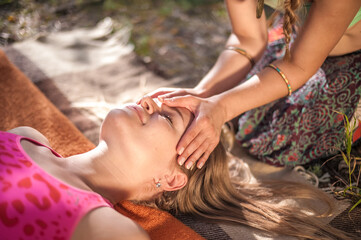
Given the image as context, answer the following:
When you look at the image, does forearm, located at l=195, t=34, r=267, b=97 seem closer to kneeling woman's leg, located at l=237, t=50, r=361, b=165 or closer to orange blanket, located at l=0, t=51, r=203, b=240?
kneeling woman's leg, located at l=237, t=50, r=361, b=165

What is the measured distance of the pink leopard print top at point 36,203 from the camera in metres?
1.04

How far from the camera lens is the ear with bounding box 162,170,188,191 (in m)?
1.37

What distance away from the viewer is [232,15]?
72.1 inches

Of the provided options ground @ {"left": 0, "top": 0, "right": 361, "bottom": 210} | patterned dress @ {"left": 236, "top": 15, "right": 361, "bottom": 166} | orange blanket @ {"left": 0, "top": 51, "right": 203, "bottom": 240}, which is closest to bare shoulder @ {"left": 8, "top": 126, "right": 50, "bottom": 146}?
orange blanket @ {"left": 0, "top": 51, "right": 203, "bottom": 240}

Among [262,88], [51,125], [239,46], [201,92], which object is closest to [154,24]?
[239,46]

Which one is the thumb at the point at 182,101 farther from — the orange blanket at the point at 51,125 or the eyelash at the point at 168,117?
the orange blanket at the point at 51,125

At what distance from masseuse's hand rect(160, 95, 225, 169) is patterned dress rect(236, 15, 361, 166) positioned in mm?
485

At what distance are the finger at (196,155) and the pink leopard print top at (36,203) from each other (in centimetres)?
36

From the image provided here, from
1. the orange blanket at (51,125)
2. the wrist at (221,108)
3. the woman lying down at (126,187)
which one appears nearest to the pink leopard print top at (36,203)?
the woman lying down at (126,187)

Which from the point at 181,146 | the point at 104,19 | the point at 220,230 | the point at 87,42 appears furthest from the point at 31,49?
the point at 220,230

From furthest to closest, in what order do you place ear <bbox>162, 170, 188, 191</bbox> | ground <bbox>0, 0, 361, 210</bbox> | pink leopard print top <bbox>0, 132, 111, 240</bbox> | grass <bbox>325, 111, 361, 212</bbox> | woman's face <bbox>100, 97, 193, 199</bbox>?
ground <bbox>0, 0, 361, 210</bbox>
grass <bbox>325, 111, 361, 212</bbox>
ear <bbox>162, 170, 188, 191</bbox>
woman's face <bbox>100, 97, 193, 199</bbox>
pink leopard print top <bbox>0, 132, 111, 240</bbox>

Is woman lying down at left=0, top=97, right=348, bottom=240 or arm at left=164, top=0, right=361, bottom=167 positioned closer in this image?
woman lying down at left=0, top=97, right=348, bottom=240

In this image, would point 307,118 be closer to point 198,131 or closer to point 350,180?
point 350,180

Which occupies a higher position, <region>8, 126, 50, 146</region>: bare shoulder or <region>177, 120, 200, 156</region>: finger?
<region>177, 120, 200, 156</region>: finger
